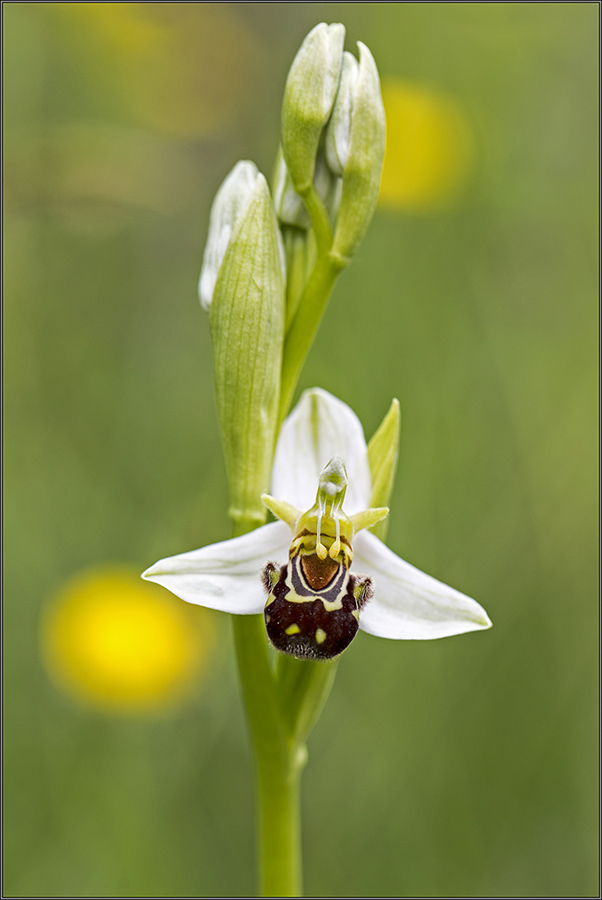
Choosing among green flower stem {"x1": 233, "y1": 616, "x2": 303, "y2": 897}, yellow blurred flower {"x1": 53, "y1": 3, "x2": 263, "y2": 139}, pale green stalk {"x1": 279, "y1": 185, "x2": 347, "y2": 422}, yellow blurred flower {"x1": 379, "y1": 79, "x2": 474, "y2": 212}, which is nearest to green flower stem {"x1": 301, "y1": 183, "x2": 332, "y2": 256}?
pale green stalk {"x1": 279, "y1": 185, "x2": 347, "y2": 422}

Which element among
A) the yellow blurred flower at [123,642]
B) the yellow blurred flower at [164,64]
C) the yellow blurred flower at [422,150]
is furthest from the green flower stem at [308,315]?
the yellow blurred flower at [164,64]

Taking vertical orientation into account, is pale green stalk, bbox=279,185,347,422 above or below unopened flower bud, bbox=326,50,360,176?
below

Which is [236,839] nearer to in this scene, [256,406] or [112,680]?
[112,680]

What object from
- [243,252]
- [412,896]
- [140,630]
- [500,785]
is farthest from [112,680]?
[243,252]

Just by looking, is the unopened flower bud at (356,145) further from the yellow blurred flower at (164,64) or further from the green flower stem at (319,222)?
the yellow blurred flower at (164,64)

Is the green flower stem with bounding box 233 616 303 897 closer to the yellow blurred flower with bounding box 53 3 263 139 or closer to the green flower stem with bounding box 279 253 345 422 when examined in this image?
the green flower stem with bounding box 279 253 345 422

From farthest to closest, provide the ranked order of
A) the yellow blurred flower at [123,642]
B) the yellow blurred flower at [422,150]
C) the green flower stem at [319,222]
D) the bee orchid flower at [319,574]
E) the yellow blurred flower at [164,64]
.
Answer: the yellow blurred flower at [164,64], the yellow blurred flower at [422,150], the yellow blurred flower at [123,642], the green flower stem at [319,222], the bee orchid flower at [319,574]

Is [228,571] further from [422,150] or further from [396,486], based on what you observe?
[422,150]

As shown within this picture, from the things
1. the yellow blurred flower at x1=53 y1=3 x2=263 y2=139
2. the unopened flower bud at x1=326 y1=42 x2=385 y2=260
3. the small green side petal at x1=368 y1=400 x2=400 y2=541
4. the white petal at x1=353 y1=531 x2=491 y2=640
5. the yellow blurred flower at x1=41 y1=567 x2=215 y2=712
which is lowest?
the yellow blurred flower at x1=41 y1=567 x2=215 y2=712
